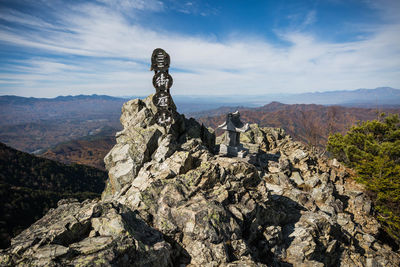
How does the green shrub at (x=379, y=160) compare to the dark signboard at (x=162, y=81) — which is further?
the green shrub at (x=379, y=160)

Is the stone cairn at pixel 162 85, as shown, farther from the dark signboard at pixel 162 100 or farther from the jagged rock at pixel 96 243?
the jagged rock at pixel 96 243

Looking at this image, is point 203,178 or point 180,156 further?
point 180,156

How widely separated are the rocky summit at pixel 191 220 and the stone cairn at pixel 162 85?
1318mm

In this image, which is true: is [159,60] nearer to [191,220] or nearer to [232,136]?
[232,136]

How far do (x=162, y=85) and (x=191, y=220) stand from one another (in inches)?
583

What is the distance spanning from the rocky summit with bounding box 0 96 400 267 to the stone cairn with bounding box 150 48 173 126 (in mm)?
1318

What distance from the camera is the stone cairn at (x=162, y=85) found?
19688 millimetres

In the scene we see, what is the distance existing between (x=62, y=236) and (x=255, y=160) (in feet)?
66.8

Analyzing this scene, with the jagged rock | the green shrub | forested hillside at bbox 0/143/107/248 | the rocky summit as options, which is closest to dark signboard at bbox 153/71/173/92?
the rocky summit

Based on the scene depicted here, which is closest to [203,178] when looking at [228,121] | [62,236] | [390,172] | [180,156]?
[180,156]

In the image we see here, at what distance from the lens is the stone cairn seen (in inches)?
775

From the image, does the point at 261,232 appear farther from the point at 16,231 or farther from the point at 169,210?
the point at 16,231

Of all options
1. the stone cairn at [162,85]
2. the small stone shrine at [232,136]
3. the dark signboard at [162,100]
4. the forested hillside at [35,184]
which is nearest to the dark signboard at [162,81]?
the stone cairn at [162,85]

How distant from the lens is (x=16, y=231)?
48.6m
